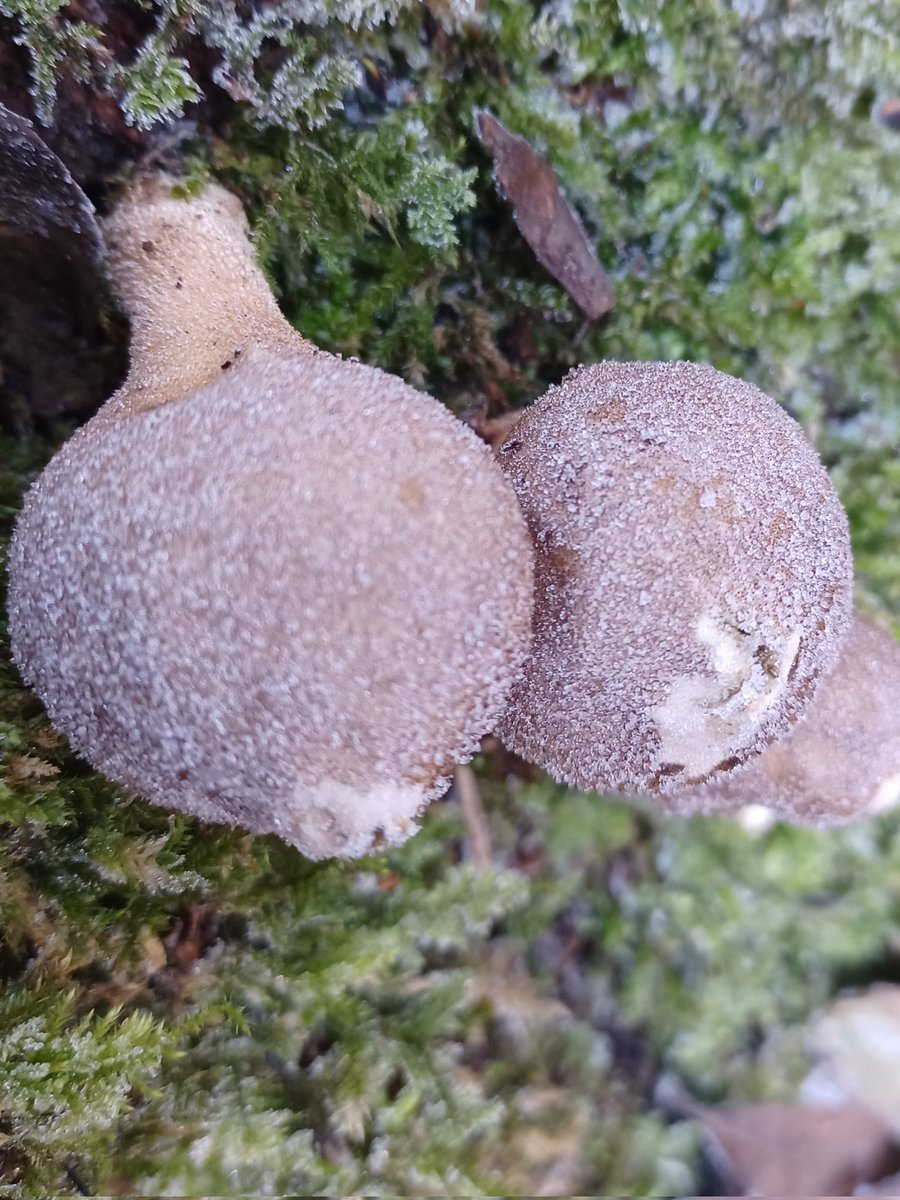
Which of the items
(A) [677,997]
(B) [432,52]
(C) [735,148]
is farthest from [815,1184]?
(B) [432,52]

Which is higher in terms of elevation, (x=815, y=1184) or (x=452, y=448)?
(x=452, y=448)

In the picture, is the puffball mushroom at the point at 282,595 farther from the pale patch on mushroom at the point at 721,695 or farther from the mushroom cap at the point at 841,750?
the mushroom cap at the point at 841,750

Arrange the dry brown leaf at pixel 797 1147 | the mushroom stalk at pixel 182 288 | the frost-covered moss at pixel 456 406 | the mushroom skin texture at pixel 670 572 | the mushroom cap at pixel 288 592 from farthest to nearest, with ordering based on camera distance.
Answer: the dry brown leaf at pixel 797 1147, the frost-covered moss at pixel 456 406, the mushroom stalk at pixel 182 288, the mushroom skin texture at pixel 670 572, the mushroom cap at pixel 288 592

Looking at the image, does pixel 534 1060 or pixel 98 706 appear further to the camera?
pixel 534 1060

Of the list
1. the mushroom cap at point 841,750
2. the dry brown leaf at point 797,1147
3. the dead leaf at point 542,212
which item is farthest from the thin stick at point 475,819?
the dead leaf at point 542,212

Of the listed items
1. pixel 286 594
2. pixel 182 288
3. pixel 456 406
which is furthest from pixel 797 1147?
pixel 182 288

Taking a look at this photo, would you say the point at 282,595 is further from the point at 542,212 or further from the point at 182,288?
the point at 542,212

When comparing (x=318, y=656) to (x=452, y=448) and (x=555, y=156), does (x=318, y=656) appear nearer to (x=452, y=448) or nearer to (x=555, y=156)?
(x=452, y=448)
